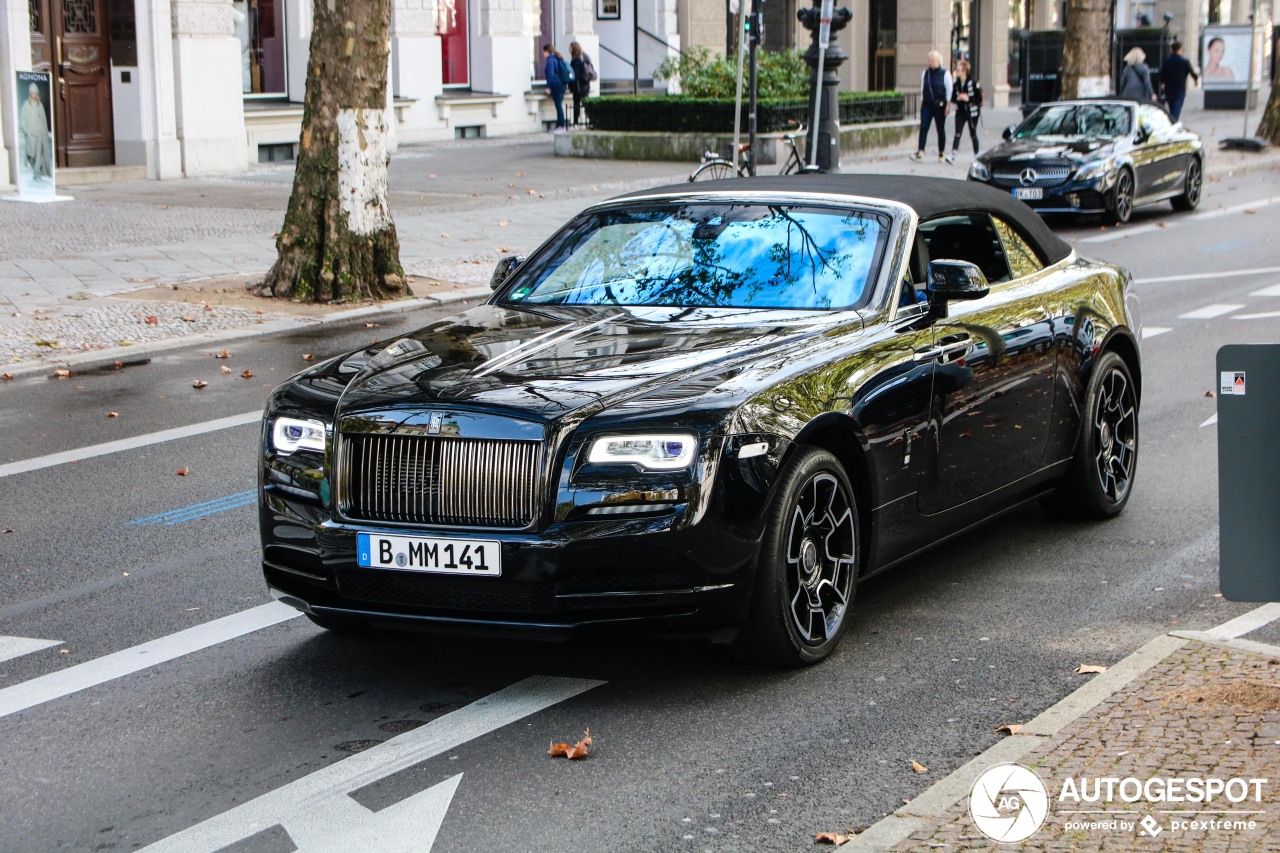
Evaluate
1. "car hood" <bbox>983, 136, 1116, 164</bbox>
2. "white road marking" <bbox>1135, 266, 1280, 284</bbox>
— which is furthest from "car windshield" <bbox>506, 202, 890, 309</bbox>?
"car hood" <bbox>983, 136, 1116, 164</bbox>

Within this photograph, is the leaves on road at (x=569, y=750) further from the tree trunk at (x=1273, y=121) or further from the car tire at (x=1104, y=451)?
the tree trunk at (x=1273, y=121)

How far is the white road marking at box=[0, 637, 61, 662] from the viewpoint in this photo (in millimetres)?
6215

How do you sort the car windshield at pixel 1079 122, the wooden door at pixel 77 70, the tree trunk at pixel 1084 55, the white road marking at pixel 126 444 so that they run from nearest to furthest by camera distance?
the white road marking at pixel 126 444 → the car windshield at pixel 1079 122 → the wooden door at pixel 77 70 → the tree trunk at pixel 1084 55

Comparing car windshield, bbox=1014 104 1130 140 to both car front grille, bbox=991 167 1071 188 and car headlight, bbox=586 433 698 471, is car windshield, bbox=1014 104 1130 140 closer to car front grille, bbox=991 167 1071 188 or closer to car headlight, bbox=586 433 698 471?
car front grille, bbox=991 167 1071 188

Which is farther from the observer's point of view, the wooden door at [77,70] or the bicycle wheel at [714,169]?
the wooden door at [77,70]

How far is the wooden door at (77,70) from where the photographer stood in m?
25.1

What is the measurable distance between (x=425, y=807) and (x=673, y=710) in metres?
1.02

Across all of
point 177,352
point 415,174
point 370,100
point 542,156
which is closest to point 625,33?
point 542,156

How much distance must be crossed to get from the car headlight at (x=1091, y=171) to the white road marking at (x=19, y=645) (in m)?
17.7

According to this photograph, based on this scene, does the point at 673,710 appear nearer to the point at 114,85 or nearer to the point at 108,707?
the point at 108,707

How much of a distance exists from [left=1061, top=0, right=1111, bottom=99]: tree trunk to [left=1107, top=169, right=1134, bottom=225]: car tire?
35.5ft

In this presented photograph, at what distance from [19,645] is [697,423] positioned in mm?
2631

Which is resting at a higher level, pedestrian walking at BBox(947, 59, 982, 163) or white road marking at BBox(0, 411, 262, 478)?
pedestrian walking at BBox(947, 59, 982, 163)

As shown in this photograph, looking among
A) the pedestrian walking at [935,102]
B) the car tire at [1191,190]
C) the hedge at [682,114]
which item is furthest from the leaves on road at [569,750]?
the pedestrian walking at [935,102]
